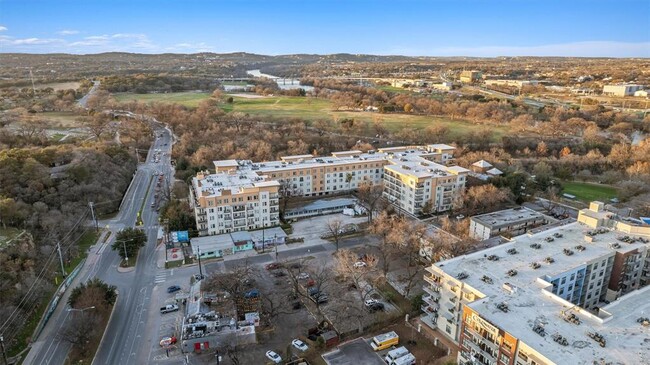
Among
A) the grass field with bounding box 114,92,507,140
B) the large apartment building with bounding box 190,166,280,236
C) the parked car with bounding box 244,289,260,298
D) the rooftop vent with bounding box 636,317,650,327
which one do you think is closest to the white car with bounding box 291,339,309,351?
the parked car with bounding box 244,289,260,298

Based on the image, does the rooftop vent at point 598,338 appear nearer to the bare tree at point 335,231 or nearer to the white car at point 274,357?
the white car at point 274,357

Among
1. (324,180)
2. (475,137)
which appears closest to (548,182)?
(475,137)

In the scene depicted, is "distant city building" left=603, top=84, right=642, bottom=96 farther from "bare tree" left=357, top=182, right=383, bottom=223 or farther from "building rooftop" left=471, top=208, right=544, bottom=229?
"bare tree" left=357, top=182, right=383, bottom=223

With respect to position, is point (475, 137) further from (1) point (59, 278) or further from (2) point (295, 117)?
(1) point (59, 278)

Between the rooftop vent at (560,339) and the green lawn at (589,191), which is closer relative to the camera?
the rooftop vent at (560,339)

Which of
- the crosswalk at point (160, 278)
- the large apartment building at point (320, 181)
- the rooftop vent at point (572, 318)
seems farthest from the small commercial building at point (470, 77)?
the rooftop vent at point (572, 318)

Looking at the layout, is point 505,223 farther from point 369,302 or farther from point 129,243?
point 129,243
